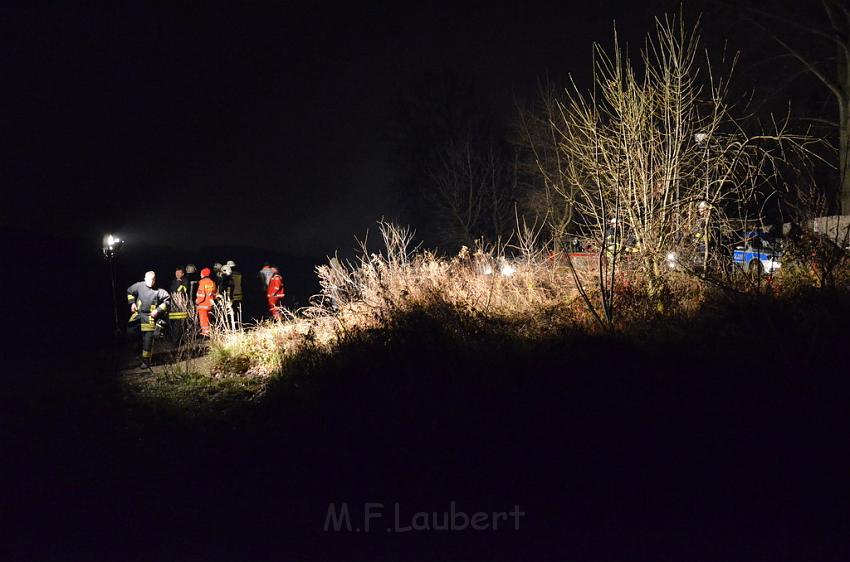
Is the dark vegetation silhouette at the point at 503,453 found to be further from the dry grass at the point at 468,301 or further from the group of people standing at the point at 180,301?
the group of people standing at the point at 180,301

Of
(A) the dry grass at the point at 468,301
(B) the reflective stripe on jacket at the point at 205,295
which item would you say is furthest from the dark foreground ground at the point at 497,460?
(B) the reflective stripe on jacket at the point at 205,295

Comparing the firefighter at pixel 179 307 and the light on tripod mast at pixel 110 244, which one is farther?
the light on tripod mast at pixel 110 244

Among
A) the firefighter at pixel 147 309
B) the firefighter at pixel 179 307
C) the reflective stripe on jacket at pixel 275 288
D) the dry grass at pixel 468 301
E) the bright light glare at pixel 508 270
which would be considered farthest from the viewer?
the reflective stripe on jacket at pixel 275 288

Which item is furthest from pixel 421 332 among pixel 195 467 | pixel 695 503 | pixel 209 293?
pixel 209 293

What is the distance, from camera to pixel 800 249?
5.66m

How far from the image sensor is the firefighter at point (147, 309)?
29.1 ft

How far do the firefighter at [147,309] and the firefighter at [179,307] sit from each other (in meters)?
0.45

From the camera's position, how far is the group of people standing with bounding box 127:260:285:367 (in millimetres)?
8953

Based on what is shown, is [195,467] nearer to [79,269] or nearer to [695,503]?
[695,503]

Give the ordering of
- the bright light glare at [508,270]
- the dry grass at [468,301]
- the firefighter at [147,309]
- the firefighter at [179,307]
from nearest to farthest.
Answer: the dry grass at [468,301] < the bright light glare at [508,270] < the firefighter at [147,309] < the firefighter at [179,307]

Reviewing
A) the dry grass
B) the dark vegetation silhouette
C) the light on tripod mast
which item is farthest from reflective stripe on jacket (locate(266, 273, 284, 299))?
the dark vegetation silhouette

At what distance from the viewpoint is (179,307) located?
9828 mm

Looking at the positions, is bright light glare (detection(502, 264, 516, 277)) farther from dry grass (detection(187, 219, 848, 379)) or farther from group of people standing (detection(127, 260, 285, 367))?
group of people standing (detection(127, 260, 285, 367))

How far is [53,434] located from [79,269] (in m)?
24.2
